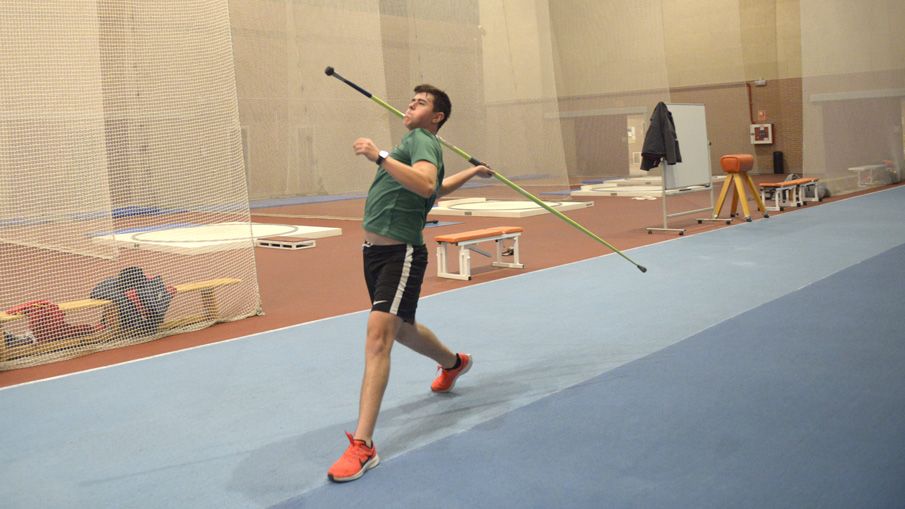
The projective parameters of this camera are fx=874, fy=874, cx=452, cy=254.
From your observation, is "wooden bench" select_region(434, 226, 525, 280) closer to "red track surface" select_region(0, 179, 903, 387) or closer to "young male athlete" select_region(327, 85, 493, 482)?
"red track surface" select_region(0, 179, 903, 387)

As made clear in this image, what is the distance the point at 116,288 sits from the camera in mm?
5684

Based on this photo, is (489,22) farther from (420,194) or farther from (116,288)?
(420,194)

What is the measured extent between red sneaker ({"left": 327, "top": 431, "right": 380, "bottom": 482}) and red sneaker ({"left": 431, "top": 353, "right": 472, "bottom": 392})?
916 millimetres

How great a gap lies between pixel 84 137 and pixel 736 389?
20.2 ft

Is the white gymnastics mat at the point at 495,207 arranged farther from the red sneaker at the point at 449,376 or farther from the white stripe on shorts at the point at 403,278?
the white stripe on shorts at the point at 403,278

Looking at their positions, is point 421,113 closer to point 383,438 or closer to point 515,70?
point 383,438

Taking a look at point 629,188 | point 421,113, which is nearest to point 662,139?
point 629,188

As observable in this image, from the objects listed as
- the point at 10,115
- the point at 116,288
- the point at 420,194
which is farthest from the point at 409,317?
the point at 10,115

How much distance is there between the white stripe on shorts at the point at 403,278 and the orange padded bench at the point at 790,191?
364 inches

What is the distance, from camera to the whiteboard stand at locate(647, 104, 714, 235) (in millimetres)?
10062

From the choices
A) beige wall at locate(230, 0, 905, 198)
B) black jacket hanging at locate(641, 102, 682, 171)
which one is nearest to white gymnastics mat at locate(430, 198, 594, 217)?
beige wall at locate(230, 0, 905, 198)

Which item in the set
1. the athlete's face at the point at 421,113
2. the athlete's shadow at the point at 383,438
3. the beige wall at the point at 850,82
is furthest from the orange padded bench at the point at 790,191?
the athlete's face at the point at 421,113

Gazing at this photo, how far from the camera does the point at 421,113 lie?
11.6 ft

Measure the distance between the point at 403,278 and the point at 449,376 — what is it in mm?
816
